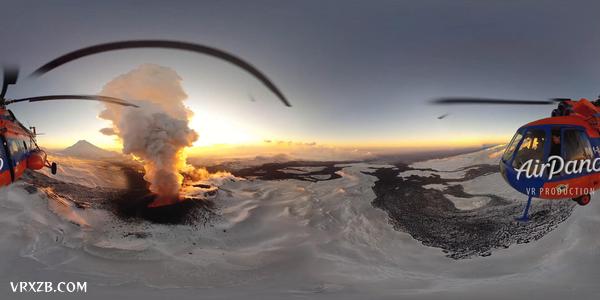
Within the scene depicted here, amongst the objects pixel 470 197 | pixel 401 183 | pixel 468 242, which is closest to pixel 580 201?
pixel 468 242

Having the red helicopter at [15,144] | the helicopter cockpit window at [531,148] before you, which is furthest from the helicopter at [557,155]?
the red helicopter at [15,144]

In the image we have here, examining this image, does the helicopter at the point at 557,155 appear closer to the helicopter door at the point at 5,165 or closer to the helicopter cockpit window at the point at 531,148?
the helicopter cockpit window at the point at 531,148

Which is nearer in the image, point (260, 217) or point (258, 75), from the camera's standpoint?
point (258, 75)

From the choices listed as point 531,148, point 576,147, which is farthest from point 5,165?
point 576,147

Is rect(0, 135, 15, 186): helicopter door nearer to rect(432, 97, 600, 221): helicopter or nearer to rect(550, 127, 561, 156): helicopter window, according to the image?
rect(432, 97, 600, 221): helicopter

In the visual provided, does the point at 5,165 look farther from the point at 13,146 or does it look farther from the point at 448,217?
the point at 448,217

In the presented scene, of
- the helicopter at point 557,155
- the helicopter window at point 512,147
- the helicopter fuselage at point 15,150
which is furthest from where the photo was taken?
the helicopter window at point 512,147

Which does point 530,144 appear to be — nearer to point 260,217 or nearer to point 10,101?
point 10,101

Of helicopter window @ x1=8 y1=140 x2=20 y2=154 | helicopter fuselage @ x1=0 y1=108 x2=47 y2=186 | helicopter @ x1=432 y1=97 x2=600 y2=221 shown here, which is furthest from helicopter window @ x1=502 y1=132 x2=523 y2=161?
helicopter window @ x1=8 y1=140 x2=20 y2=154
